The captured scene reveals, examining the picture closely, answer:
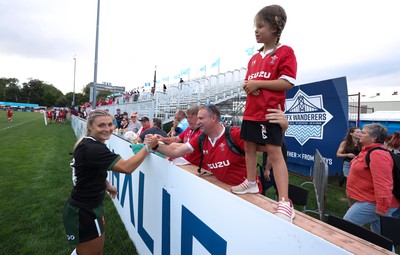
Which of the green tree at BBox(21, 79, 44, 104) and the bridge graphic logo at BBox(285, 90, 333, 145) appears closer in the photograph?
the bridge graphic logo at BBox(285, 90, 333, 145)

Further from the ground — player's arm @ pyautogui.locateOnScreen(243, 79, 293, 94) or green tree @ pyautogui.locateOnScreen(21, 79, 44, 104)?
green tree @ pyautogui.locateOnScreen(21, 79, 44, 104)

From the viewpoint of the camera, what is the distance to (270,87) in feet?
6.10

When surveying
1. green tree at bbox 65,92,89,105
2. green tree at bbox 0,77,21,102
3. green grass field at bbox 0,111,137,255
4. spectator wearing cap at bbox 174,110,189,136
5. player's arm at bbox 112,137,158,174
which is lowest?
green grass field at bbox 0,111,137,255

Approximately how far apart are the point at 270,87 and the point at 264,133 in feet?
1.15

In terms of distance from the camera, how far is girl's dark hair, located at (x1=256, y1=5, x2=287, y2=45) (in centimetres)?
190

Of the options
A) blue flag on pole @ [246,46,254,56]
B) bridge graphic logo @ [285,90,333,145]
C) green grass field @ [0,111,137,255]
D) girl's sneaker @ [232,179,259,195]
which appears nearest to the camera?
girl's sneaker @ [232,179,259,195]

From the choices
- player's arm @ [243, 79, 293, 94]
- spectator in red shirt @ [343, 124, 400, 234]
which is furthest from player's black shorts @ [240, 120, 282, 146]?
spectator in red shirt @ [343, 124, 400, 234]

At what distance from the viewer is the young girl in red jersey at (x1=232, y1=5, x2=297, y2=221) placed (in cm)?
186

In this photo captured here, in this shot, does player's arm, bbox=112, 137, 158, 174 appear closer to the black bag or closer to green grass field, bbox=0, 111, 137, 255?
green grass field, bbox=0, 111, 137, 255

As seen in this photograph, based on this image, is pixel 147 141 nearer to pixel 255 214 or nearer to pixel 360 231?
pixel 255 214

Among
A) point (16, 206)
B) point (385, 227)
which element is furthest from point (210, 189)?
point (16, 206)

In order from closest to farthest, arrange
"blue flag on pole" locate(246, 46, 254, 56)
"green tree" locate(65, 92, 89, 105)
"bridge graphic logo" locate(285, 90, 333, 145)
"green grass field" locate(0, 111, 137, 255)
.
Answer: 1. "green grass field" locate(0, 111, 137, 255)
2. "bridge graphic logo" locate(285, 90, 333, 145)
3. "blue flag on pole" locate(246, 46, 254, 56)
4. "green tree" locate(65, 92, 89, 105)

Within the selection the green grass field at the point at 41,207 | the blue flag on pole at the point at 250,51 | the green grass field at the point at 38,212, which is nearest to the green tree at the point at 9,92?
the green grass field at the point at 41,207

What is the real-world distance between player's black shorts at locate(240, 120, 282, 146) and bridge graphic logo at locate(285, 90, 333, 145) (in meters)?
6.37
